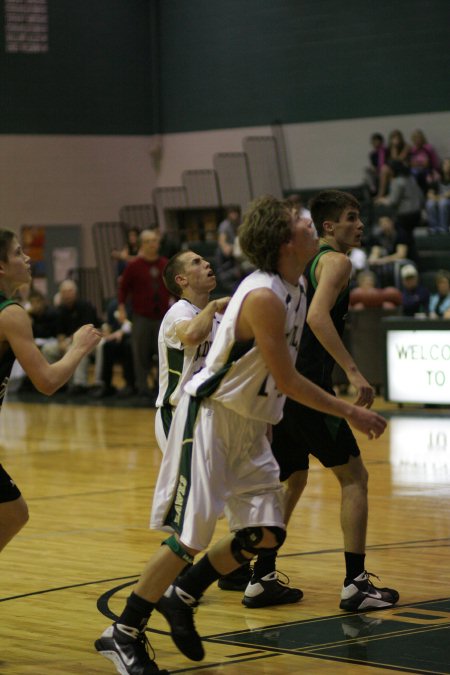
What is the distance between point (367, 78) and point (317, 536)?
15.9 m

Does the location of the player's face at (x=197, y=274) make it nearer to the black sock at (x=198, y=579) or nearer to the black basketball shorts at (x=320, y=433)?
the black basketball shorts at (x=320, y=433)

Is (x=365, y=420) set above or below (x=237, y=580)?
above

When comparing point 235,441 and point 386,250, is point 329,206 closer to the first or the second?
point 235,441

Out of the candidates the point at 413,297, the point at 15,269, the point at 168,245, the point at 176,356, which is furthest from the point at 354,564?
the point at 168,245

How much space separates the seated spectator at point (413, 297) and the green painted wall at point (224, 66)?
16.4 ft

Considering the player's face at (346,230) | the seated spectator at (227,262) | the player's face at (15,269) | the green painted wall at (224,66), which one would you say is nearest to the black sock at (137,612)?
the player's face at (15,269)

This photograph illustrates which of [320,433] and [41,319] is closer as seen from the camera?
[320,433]

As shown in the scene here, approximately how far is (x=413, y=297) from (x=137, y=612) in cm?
1326

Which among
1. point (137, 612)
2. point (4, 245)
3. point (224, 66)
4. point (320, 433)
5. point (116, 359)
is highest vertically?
point (224, 66)

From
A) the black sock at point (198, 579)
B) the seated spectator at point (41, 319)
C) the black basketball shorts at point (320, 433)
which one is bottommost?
the seated spectator at point (41, 319)

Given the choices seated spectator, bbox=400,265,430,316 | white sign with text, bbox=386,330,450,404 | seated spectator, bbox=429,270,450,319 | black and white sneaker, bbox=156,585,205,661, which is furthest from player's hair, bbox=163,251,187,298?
seated spectator, bbox=400,265,430,316

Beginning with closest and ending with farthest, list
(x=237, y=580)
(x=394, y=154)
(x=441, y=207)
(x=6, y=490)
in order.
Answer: (x=6, y=490) < (x=237, y=580) < (x=441, y=207) < (x=394, y=154)

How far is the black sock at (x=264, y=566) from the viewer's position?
6184 millimetres

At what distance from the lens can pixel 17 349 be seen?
4.97 m
